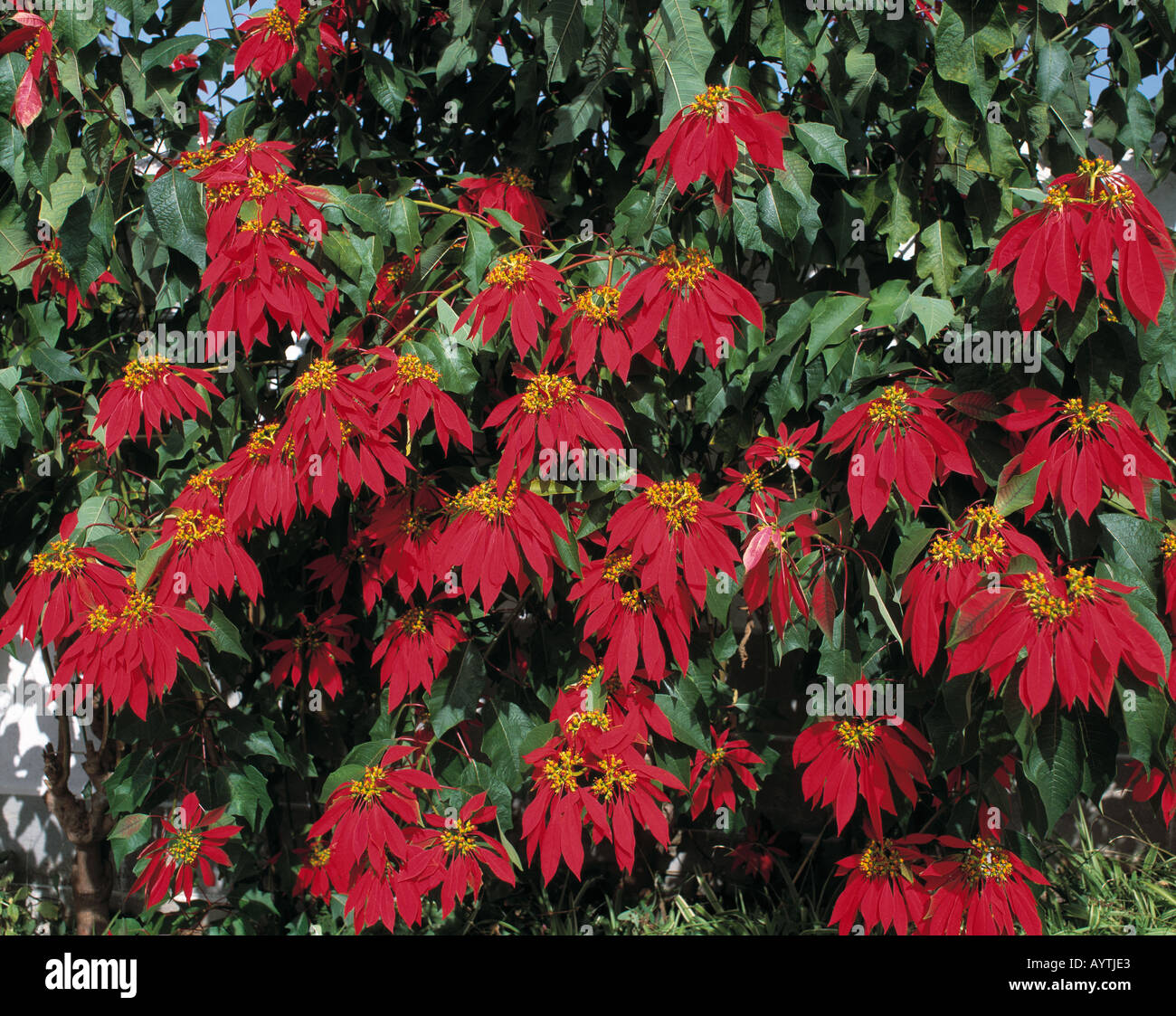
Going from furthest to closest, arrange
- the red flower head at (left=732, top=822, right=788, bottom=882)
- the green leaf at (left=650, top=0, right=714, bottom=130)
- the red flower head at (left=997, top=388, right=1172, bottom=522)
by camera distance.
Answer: the red flower head at (left=732, top=822, right=788, bottom=882)
the green leaf at (left=650, top=0, right=714, bottom=130)
the red flower head at (left=997, top=388, right=1172, bottom=522)

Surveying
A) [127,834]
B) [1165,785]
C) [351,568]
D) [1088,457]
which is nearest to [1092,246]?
[1088,457]

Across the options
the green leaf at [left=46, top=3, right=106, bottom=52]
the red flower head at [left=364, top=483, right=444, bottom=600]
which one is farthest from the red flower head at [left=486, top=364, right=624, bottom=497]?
the green leaf at [left=46, top=3, right=106, bottom=52]

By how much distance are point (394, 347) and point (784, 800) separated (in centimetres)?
188

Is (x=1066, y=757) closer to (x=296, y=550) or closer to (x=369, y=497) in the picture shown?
(x=369, y=497)

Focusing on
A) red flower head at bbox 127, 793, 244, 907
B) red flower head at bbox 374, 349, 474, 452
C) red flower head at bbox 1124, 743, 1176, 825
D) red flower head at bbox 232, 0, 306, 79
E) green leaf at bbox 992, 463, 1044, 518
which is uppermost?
red flower head at bbox 232, 0, 306, 79

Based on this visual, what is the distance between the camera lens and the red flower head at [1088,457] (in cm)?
136

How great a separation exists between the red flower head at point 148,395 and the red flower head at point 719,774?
4.15ft

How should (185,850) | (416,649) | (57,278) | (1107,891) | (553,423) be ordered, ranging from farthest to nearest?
(1107,891) → (57,278) → (185,850) → (416,649) → (553,423)

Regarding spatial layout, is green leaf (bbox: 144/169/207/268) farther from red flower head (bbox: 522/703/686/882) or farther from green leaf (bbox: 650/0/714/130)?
red flower head (bbox: 522/703/686/882)

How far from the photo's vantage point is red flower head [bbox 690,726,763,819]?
205 cm

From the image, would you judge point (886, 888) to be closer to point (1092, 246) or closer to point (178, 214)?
point (1092, 246)

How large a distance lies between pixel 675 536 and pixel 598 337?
35 cm

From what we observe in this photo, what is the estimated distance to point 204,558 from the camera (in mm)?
1656
